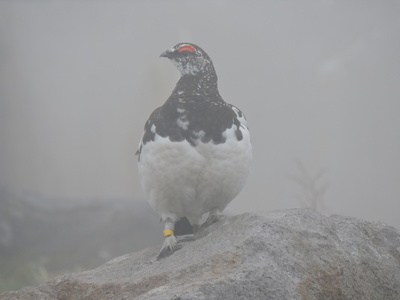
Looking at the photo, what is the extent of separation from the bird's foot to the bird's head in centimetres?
85

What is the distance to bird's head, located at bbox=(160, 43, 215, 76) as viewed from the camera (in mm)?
2754

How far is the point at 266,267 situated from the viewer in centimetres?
183

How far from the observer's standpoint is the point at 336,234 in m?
2.20

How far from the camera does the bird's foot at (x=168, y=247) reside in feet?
7.99

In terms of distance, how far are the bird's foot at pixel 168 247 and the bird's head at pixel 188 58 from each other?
0.85 m

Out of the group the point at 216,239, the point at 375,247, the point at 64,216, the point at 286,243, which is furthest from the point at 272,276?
the point at 64,216

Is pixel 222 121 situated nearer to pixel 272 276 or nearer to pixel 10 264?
pixel 272 276

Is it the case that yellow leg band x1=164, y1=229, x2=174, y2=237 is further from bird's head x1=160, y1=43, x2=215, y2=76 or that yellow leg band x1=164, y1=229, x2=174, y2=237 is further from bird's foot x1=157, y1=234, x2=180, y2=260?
bird's head x1=160, y1=43, x2=215, y2=76

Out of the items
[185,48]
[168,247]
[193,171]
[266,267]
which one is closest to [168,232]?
[168,247]

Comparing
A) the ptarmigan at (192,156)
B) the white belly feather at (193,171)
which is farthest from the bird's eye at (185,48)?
the white belly feather at (193,171)

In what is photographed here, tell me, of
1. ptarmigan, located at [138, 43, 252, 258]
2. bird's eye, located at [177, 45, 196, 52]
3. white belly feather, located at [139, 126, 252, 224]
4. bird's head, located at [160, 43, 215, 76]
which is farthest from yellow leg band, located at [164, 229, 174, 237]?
bird's eye, located at [177, 45, 196, 52]

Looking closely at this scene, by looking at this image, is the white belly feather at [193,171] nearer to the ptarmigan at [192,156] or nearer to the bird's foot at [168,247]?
the ptarmigan at [192,156]

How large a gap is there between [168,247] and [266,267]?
29.6 inches

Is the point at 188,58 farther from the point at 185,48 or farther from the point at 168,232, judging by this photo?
the point at 168,232
